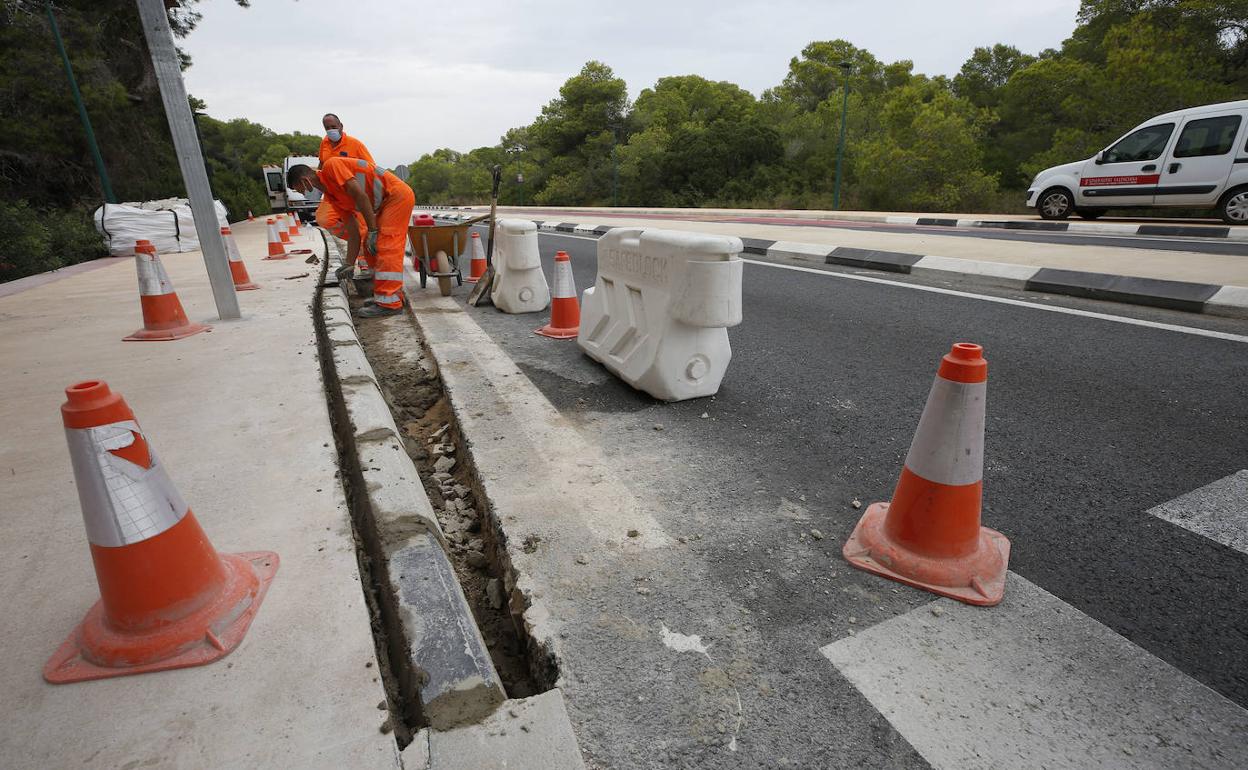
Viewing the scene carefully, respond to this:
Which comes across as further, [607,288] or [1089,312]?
[1089,312]

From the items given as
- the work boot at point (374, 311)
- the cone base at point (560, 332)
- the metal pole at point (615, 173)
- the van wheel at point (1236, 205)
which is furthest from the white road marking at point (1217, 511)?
the metal pole at point (615, 173)

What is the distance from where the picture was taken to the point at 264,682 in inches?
58.4

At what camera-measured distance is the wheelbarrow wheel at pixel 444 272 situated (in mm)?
6863

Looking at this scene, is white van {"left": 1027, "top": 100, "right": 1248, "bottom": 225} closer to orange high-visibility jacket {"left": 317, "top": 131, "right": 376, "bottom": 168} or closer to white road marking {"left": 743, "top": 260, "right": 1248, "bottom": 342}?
white road marking {"left": 743, "top": 260, "right": 1248, "bottom": 342}

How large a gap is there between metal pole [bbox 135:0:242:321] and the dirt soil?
52.4 inches

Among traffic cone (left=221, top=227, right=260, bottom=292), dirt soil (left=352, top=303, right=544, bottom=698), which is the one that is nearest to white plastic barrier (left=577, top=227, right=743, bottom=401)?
dirt soil (left=352, top=303, right=544, bottom=698)

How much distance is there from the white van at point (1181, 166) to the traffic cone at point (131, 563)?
51.9 feet

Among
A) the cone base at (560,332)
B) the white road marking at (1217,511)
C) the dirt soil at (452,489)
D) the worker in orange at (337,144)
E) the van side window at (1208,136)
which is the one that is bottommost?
the dirt soil at (452,489)

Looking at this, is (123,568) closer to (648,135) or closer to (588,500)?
(588,500)

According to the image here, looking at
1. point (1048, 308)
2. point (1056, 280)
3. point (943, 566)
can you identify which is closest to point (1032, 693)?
point (943, 566)

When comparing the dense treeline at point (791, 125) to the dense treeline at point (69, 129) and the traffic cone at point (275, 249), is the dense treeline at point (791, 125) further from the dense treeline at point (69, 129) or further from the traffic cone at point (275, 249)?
the traffic cone at point (275, 249)

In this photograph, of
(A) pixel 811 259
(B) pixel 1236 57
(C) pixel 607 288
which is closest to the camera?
(C) pixel 607 288

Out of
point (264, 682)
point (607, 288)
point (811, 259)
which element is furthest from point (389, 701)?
point (811, 259)

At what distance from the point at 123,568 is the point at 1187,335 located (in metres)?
6.06
